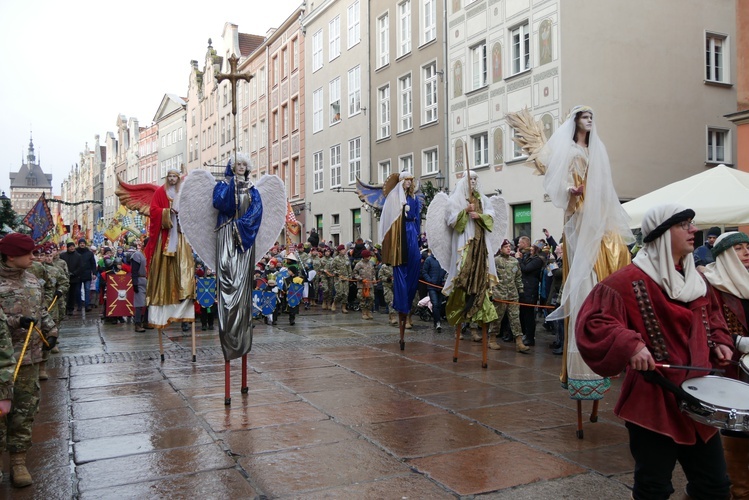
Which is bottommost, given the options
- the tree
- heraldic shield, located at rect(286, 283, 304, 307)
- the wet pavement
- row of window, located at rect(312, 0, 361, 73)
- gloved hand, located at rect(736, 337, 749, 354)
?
the wet pavement

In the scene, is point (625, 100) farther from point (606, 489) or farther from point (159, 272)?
point (606, 489)

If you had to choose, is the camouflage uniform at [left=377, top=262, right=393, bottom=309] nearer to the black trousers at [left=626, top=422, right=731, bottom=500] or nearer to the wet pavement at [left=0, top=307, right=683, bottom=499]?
the wet pavement at [left=0, top=307, right=683, bottom=499]

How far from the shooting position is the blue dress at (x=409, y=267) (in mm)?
9305

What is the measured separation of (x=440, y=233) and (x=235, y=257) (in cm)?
310

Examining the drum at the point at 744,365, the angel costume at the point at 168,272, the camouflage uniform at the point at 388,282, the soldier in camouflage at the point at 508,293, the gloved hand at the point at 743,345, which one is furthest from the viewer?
the camouflage uniform at the point at 388,282

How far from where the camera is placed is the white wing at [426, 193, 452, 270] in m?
8.52

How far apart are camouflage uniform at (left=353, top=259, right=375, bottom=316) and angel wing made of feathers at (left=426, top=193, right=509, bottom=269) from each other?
656 centimetres

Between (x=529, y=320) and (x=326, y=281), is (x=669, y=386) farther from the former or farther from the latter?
(x=326, y=281)

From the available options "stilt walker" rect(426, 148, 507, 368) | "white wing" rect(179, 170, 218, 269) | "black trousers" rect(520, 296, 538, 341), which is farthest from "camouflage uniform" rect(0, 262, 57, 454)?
"black trousers" rect(520, 296, 538, 341)

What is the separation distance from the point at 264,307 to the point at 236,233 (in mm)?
7306

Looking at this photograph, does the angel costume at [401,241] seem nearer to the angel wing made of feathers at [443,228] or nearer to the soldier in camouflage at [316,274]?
the angel wing made of feathers at [443,228]

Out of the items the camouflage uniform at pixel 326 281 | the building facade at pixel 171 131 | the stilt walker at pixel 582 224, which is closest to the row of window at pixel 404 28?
the camouflage uniform at pixel 326 281

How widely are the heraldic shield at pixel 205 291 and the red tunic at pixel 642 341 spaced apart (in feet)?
32.5

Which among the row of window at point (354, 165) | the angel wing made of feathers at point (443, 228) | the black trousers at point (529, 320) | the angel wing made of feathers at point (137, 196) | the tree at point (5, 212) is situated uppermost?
the row of window at point (354, 165)
